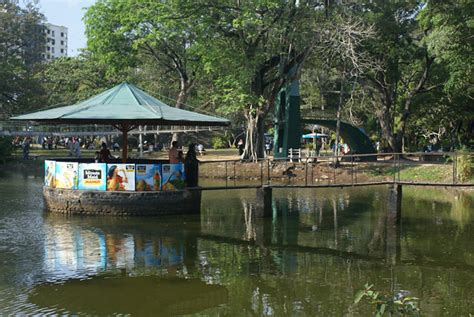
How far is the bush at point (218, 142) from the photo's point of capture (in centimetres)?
6736

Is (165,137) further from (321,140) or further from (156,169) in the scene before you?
(156,169)

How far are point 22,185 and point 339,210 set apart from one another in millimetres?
16909

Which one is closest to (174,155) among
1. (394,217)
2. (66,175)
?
(66,175)

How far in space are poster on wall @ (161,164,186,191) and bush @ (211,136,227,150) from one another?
148 ft

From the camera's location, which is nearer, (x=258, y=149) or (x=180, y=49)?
(x=258, y=149)

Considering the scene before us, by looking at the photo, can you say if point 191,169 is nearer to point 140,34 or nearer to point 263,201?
point 263,201

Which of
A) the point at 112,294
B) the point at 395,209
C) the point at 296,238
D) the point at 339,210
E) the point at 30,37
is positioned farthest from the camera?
the point at 30,37

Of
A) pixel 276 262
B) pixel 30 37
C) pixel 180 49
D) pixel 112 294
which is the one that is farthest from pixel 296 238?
pixel 30 37

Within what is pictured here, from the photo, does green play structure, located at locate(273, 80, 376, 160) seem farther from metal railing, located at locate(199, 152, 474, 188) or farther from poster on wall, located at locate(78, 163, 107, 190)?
poster on wall, located at locate(78, 163, 107, 190)

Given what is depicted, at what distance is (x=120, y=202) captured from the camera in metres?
21.2

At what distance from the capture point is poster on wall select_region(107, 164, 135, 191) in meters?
21.3

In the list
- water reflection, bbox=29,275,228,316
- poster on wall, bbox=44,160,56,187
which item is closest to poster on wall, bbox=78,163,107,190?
poster on wall, bbox=44,160,56,187

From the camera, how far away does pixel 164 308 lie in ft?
37.1

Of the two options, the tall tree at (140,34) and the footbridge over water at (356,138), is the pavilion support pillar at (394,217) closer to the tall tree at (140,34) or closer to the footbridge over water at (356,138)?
Result: the tall tree at (140,34)
